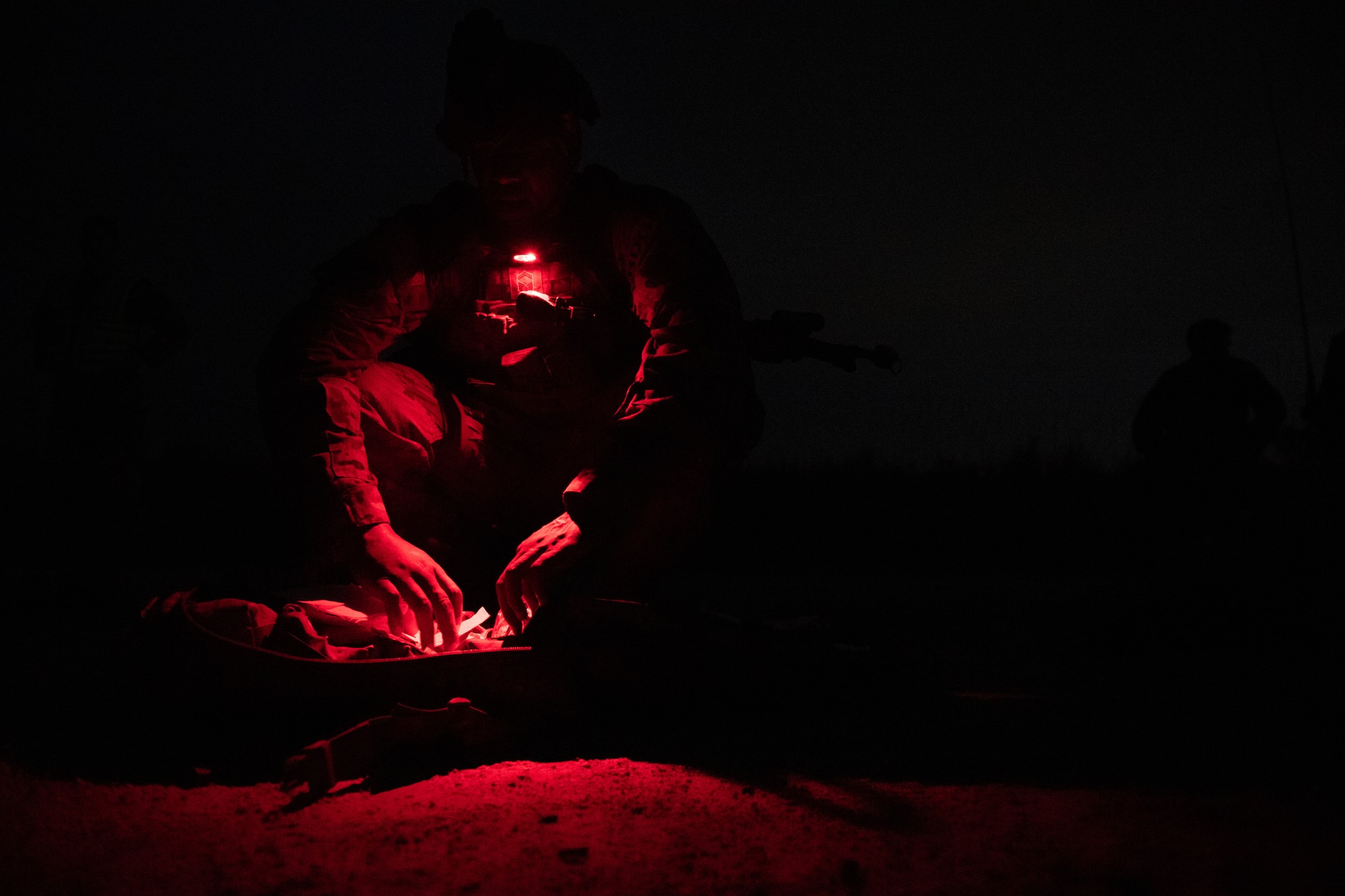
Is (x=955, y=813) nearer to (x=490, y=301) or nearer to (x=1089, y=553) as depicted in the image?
(x=490, y=301)

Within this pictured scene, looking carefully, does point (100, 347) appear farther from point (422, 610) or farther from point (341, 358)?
point (422, 610)

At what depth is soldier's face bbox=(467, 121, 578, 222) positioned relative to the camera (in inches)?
104

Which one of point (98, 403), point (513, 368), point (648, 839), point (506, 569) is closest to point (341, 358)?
point (513, 368)

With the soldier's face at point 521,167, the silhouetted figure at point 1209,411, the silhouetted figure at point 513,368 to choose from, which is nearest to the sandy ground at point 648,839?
the silhouetted figure at point 513,368

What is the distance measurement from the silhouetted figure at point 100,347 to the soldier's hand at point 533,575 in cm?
333

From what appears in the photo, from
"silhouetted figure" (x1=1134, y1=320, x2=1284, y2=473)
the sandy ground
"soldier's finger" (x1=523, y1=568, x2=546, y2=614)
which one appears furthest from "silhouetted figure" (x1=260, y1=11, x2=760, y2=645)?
"silhouetted figure" (x1=1134, y1=320, x2=1284, y2=473)

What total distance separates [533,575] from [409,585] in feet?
1.09

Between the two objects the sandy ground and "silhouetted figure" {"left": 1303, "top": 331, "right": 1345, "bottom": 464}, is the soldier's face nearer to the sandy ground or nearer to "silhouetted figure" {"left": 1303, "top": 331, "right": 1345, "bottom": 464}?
the sandy ground

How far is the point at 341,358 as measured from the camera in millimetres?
2748

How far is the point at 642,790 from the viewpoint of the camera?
5.69 feet

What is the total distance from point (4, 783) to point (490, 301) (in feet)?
5.93

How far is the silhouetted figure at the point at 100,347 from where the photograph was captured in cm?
445

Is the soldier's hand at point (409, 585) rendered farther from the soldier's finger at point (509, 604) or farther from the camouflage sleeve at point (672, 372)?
the camouflage sleeve at point (672, 372)

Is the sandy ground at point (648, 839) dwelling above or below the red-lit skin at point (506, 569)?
below
